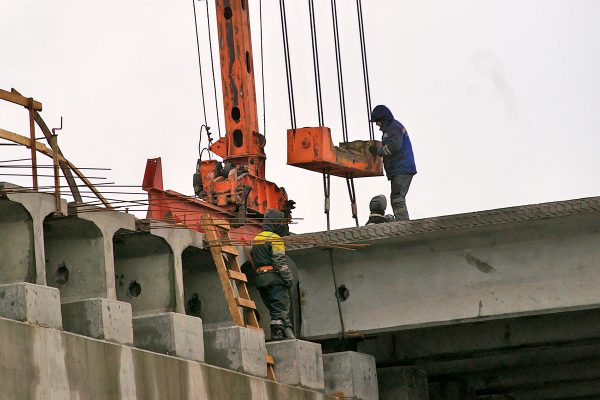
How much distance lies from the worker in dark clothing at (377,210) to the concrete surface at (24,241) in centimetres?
897

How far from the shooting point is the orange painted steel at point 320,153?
98.1ft

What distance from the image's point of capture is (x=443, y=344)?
1065 inches

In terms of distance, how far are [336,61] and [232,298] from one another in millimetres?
10703

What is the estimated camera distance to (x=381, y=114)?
2895 cm

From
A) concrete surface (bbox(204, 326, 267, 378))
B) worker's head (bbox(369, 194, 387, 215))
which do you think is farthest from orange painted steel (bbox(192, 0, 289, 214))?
concrete surface (bbox(204, 326, 267, 378))

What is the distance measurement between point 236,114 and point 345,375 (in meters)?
7.93

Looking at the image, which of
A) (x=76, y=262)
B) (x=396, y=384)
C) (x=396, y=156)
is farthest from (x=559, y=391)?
(x=76, y=262)

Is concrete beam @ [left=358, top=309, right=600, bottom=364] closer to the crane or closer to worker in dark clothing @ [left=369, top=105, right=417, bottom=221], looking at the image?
worker in dark clothing @ [left=369, top=105, right=417, bottom=221]

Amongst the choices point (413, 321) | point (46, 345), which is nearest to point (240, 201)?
point (413, 321)

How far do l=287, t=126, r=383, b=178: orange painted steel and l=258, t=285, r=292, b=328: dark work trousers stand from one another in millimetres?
6212

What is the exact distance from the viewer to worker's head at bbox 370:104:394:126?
28.9 m

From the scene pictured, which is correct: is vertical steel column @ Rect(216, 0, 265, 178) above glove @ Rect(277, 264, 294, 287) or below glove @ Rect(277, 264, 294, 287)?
above

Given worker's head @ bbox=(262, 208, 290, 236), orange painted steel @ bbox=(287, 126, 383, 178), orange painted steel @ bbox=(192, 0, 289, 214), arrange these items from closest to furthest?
worker's head @ bbox=(262, 208, 290, 236) → orange painted steel @ bbox=(287, 126, 383, 178) → orange painted steel @ bbox=(192, 0, 289, 214)

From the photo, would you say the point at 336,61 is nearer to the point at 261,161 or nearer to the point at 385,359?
the point at 261,161
